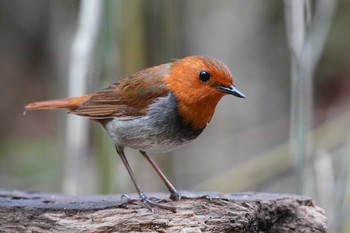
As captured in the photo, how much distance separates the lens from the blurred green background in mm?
5117

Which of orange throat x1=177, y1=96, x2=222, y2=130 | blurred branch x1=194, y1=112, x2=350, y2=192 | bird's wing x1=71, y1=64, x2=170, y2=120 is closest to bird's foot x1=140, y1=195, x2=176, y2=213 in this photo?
orange throat x1=177, y1=96, x2=222, y2=130

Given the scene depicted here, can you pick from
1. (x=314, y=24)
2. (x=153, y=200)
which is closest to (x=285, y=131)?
(x=314, y=24)

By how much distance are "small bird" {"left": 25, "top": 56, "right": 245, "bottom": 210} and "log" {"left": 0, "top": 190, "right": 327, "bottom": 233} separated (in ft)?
0.62

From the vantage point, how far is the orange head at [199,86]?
12.9 ft

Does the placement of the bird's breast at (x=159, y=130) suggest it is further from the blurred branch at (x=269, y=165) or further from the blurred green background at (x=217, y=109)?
the blurred branch at (x=269, y=165)

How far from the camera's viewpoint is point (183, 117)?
4031 millimetres

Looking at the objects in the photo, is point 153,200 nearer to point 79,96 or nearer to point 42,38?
point 79,96

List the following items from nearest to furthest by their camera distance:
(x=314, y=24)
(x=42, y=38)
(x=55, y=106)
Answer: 1. (x=55, y=106)
2. (x=314, y=24)
3. (x=42, y=38)

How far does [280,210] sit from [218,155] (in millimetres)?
3560

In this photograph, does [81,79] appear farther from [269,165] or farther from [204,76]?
[269,165]

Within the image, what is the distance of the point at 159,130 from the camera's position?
4.06 metres

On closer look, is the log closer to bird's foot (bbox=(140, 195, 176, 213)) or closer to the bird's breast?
bird's foot (bbox=(140, 195, 176, 213))

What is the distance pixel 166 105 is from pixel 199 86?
218 millimetres

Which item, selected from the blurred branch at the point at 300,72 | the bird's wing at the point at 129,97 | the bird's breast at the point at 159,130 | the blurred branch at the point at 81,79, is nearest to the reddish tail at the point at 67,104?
the bird's wing at the point at 129,97
